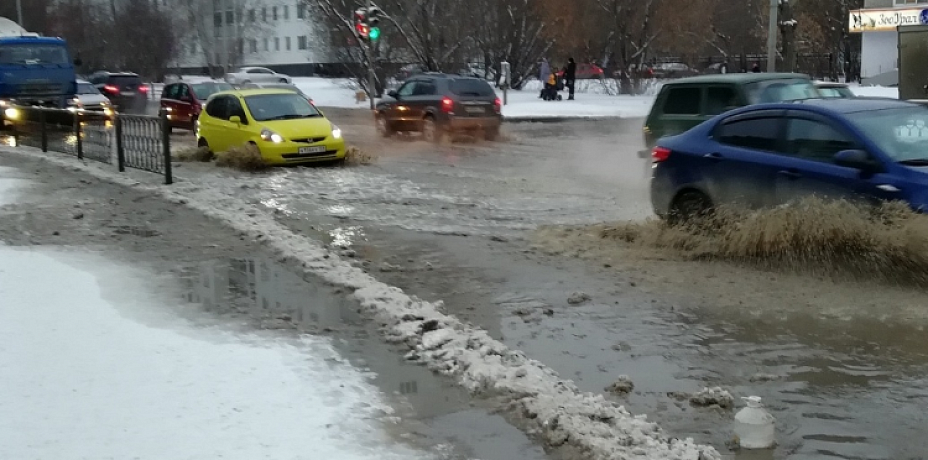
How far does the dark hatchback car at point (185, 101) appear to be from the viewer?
2834 cm

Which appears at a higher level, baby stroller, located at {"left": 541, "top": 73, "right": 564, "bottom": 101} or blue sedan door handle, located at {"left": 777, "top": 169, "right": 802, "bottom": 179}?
baby stroller, located at {"left": 541, "top": 73, "right": 564, "bottom": 101}

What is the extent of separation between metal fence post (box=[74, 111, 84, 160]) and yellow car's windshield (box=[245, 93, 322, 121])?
316 cm

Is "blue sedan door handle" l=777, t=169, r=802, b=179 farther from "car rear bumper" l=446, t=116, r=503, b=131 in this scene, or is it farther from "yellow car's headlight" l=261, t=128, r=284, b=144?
"car rear bumper" l=446, t=116, r=503, b=131

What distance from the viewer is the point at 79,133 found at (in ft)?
63.1

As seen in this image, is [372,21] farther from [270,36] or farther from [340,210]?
[270,36]

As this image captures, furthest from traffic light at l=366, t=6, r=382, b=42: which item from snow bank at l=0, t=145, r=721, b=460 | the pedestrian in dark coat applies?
snow bank at l=0, t=145, r=721, b=460

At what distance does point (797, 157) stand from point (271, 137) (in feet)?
36.7

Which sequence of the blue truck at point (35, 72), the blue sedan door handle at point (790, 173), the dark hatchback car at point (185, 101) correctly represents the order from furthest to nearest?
the dark hatchback car at point (185, 101)
the blue truck at point (35, 72)
the blue sedan door handle at point (790, 173)

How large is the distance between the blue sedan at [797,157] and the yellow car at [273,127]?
30.1ft

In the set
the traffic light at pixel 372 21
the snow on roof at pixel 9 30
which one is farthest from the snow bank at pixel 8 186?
the traffic light at pixel 372 21

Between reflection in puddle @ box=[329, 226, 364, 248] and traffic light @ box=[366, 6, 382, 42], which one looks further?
traffic light @ box=[366, 6, 382, 42]

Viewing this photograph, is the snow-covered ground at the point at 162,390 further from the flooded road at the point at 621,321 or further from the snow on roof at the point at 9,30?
the snow on roof at the point at 9,30

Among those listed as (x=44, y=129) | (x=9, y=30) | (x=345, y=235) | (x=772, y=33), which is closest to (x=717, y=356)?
(x=345, y=235)

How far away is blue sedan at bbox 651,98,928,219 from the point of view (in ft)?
27.2
